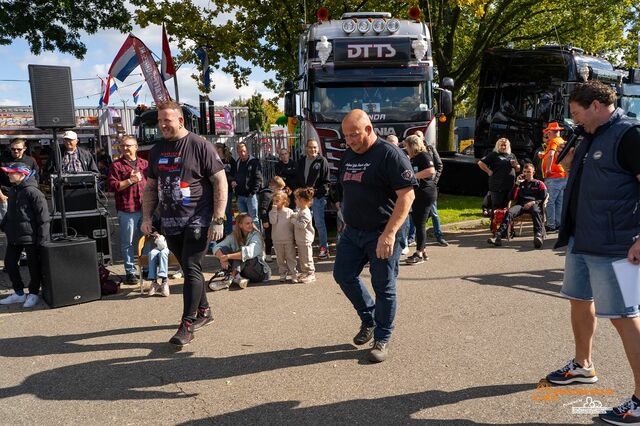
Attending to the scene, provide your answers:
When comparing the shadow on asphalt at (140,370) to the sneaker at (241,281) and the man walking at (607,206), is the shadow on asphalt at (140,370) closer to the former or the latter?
the man walking at (607,206)

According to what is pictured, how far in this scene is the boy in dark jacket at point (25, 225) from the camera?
616cm

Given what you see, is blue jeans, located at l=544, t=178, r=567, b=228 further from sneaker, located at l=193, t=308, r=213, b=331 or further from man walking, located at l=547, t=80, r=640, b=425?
sneaker, located at l=193, t=308, r=213, b=331

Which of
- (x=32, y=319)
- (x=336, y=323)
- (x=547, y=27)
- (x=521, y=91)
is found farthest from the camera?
(x=547, y=27)

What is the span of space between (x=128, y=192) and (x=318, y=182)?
272 centimetres

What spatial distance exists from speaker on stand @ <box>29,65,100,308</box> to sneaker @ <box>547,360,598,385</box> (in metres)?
4.85

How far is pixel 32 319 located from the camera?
225 inches

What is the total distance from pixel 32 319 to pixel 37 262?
80cm

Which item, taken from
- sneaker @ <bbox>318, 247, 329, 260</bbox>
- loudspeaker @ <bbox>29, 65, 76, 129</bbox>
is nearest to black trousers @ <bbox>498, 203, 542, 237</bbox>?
sneaker @ <bbox>318, 247, 329, 260</bbox>

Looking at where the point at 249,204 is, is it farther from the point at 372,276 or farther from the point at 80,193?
the point at 372,276

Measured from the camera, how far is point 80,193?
758 cm

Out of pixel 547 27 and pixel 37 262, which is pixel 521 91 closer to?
pixel 547 27

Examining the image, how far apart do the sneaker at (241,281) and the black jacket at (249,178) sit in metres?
2.33

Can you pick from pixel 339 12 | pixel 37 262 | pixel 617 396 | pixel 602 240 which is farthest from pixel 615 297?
pixel 339 12

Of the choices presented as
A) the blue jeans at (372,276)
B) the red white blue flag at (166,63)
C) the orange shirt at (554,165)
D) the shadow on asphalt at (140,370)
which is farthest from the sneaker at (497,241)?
the red white blue flag at (166,63)
